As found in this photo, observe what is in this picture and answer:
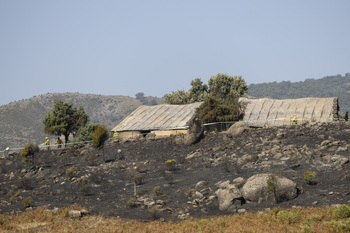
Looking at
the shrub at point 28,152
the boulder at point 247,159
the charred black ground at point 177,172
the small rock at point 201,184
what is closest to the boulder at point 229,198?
the charred black ground at point 177,172

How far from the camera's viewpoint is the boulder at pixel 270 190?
942 inches

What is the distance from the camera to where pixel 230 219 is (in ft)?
71.8

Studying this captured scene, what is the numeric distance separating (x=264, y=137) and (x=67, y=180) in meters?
16.9

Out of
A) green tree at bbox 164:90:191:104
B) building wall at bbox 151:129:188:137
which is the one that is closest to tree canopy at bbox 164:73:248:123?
green tree at bbox 164:90:191:104

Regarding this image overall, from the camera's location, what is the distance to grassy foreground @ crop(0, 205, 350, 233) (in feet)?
66.1

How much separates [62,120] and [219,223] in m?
38.8

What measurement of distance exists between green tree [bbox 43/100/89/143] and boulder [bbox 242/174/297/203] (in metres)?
35.6

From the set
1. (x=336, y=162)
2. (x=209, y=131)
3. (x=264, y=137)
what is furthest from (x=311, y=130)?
(x=209, y=131)

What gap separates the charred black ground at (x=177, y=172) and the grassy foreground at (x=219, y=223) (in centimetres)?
134

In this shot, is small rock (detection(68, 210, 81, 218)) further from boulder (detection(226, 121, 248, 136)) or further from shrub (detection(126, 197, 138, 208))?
boulder (detection(226, 121, 248, 136))

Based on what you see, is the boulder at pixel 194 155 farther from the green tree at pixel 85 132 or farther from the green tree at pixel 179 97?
the green tree at pixel 179 97

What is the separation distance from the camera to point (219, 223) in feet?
68.8

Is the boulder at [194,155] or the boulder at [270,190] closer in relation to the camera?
the boulder at [270,190]

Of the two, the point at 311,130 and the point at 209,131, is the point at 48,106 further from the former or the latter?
the point at 311,130
